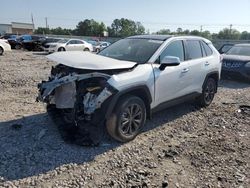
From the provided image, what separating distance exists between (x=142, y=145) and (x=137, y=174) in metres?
0.90

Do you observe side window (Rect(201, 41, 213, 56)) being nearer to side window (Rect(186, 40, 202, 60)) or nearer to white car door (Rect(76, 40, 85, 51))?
side window (Rect(186, 40, 202, 60))

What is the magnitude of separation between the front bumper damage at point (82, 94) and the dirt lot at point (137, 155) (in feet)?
1.73

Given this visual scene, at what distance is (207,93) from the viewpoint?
6754mm

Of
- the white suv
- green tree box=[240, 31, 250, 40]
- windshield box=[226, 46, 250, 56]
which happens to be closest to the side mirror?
the white suv

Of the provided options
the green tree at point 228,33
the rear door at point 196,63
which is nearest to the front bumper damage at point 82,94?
the rear door at point 196,63

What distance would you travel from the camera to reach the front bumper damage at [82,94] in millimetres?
4113

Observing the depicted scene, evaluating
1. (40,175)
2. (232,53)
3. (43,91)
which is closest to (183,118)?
(43,91)

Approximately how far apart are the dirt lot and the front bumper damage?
53cm

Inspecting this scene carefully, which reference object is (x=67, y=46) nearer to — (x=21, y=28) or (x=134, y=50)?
(x=134, y=50)

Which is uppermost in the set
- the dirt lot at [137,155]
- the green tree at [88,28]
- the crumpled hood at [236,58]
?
the green tree at [88,28]

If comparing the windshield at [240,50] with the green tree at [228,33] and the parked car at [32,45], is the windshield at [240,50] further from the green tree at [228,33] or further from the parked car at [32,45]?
the green tree at [228,33]

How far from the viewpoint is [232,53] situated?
38.6 ft

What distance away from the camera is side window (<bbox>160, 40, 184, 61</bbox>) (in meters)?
5.25

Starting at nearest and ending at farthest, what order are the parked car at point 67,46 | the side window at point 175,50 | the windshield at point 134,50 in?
the windshield at point 134,50 < the side window at point 175,50 < the parked car at point 67,46
